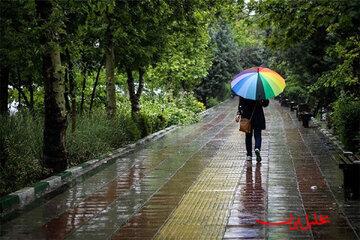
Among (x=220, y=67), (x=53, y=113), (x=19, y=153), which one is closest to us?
(x=19, y=153)

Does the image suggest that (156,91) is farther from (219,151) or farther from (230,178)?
(230,178)

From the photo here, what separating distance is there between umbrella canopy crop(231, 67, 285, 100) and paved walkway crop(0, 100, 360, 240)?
1.58 metres

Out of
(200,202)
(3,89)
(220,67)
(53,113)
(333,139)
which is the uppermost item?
(220,67)

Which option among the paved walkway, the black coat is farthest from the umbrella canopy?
the paved walkway

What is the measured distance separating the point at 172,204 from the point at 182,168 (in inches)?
141

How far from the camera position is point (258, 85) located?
11.7 metres

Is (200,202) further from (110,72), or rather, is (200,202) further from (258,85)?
(110,72)

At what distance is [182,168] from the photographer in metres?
11.6

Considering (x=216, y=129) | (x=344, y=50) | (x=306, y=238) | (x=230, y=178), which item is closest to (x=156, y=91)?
(x=216, y=129)

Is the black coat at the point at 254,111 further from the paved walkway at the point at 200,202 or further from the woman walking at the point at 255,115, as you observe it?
the paved walkway at the point at 200,202

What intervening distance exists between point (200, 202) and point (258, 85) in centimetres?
442

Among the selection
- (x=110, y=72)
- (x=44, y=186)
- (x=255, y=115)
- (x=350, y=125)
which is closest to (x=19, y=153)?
(x=44, y=186)

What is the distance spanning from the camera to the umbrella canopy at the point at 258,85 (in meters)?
11.6

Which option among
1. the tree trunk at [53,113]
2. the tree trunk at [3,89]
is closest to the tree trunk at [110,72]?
the tree trunk at [3,89]
